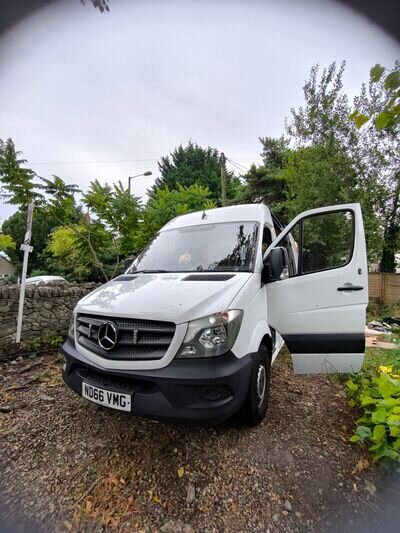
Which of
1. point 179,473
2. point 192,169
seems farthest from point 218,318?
point 192,169

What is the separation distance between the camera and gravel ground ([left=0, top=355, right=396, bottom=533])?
1539 mm

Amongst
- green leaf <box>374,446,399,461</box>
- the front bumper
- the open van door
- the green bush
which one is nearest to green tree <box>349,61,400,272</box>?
the open van door

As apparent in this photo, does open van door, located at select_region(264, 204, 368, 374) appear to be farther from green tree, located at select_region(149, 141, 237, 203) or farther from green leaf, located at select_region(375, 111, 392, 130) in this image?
green tree, located at select_region(149, 141, 237, 203)

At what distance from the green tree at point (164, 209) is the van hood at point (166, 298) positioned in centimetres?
392

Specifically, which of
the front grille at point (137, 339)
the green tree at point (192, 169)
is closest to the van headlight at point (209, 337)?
the front grille at point (137, 339)

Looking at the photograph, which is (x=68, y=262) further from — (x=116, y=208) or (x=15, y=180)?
(x=15, y=180)

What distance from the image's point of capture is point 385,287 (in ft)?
31.0

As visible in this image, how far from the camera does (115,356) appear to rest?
1880mm

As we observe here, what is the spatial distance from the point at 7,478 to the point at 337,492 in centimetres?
223

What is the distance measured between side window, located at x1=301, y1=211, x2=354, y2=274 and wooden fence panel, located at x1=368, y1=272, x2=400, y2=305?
794 cm

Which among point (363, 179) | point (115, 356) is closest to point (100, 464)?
point (115, 356)

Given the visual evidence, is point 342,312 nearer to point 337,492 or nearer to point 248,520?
point 337,492

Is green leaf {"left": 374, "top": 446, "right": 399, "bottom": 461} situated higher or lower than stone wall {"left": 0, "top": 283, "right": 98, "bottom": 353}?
lower

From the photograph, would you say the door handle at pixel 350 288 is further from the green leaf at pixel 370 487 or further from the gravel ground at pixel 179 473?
the green leaf at pixel 370 487
